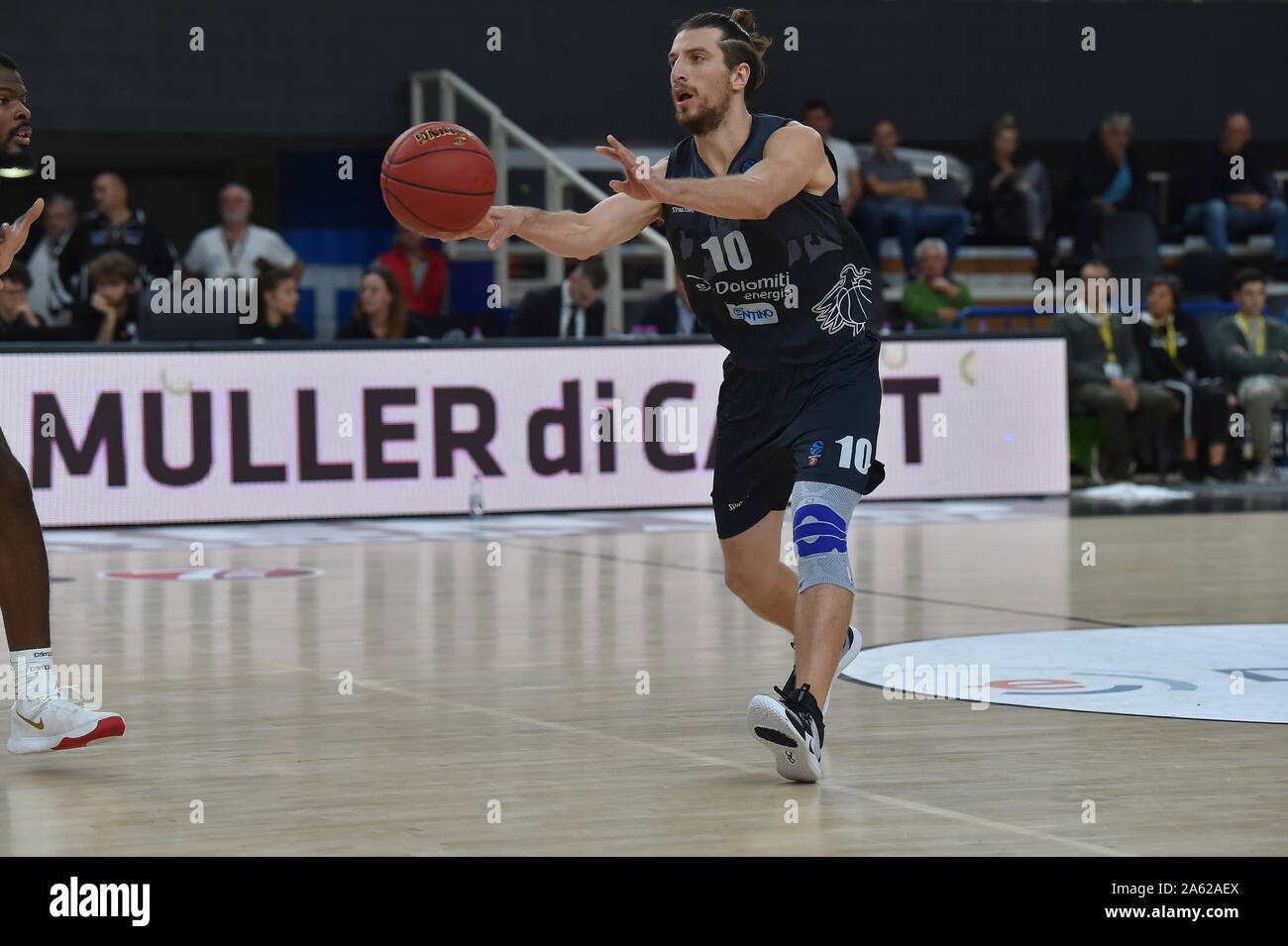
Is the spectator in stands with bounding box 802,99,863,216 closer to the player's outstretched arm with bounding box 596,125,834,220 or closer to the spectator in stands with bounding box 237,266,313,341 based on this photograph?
the spectator in stands with bounding box 237,266,313,341

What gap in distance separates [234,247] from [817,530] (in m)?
11.7

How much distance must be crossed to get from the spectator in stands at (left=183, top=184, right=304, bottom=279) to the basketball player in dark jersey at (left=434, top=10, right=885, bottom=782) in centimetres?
1068

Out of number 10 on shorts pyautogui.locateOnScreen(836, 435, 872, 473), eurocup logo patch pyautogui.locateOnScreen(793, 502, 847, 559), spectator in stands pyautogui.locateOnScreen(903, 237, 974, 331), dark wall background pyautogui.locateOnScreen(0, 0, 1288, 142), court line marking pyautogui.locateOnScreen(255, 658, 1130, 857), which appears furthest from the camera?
dark wall background pyautogui.locateOnScreen(0, 0, 1288, 142)

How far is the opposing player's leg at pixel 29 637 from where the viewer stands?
19.5 feet

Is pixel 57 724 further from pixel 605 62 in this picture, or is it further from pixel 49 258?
pixel 605 62

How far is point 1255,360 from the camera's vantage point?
57.9ft

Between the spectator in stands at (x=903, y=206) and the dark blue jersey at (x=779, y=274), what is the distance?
12.9 m

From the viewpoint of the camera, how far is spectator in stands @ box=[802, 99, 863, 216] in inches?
724

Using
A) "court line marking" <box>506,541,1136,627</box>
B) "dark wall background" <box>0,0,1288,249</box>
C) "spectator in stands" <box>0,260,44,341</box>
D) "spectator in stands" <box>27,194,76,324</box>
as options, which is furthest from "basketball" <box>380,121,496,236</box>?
"dark wall background" <box>0,0,1288,249</box>

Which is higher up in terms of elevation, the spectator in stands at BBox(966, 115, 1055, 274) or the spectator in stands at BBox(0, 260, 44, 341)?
the spectator in stands at BBox(966, 115, 1055, 274)

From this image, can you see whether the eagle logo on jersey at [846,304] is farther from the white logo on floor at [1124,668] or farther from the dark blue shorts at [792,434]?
the white logo on floor at [1124,668]

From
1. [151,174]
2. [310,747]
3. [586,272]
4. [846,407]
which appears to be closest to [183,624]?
[310,747]

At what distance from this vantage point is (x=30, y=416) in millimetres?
13844

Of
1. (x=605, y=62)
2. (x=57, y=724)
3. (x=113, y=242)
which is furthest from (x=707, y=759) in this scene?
(x=605, y=62)
